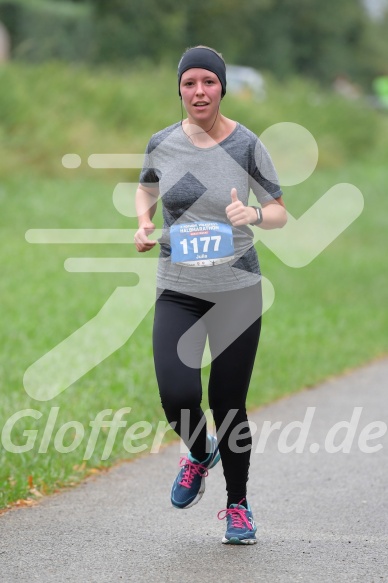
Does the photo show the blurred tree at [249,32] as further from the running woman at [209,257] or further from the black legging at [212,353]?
A: the black legging at [212,353]

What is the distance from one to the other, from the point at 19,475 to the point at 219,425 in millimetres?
1738

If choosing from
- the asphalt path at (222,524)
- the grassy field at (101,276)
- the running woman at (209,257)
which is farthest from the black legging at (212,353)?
the grassy field at (101,276)

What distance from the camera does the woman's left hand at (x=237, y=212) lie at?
16.4 ft

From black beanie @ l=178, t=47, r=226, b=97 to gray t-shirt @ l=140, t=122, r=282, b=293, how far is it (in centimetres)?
24

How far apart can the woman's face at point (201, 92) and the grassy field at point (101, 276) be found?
2.25m

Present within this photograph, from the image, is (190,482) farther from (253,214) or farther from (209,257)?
(253,214)

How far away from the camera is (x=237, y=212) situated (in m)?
5.00

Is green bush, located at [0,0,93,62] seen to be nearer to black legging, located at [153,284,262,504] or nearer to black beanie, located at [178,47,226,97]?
black beanie, located at [178,47,226,97]

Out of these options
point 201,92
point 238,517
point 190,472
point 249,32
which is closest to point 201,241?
point 201,92

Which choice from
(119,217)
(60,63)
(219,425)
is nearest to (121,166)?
(119,217)

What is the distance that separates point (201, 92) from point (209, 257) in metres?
0.68

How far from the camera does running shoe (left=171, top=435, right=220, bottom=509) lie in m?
5.58

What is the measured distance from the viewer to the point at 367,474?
700 cm

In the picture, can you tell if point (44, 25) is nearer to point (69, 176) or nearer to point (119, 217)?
point (69, 176)
